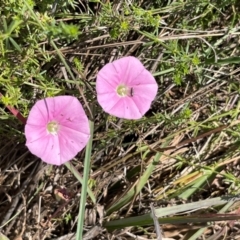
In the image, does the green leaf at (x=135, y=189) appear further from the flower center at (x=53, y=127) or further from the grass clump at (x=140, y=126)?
the flower center at (x=53, y=127)

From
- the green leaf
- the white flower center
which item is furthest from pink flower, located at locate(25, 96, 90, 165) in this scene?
the green leaf

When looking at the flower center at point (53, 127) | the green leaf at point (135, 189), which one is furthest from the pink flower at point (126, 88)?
the green leaf at point (135, 189)

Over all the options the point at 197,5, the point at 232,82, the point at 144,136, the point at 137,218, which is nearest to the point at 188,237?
the point at 137,218

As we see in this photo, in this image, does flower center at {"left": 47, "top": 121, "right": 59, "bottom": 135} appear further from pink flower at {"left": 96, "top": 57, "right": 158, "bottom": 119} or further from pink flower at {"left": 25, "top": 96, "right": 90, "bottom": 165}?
pink flower at {"left": 96, "top": 57, "right": 158, "bottom": 119}

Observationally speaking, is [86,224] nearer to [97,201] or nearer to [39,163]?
[97,201]

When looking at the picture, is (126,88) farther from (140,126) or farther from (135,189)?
(135,189)

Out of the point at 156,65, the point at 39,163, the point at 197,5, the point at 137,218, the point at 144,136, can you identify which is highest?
the point at 197,5
